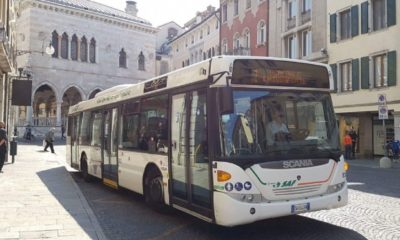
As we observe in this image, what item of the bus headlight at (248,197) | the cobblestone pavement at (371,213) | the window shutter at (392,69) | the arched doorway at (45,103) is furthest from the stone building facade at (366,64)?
the arched doorway at (45,103)

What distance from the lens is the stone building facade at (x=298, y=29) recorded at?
98.5ft

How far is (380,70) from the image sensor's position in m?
25.2

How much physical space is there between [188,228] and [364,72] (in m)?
20.4

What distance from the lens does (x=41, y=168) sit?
61.7ft

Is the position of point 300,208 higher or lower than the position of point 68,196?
higher

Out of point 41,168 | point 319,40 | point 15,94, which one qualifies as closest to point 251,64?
point 41,168

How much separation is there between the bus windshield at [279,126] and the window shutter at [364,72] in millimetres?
19173

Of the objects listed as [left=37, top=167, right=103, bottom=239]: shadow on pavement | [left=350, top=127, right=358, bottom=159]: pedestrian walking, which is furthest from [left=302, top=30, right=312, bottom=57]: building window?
[left=37, top=167, right=103, bottom=239]: shadow on pavement

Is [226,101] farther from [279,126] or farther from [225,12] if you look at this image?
[225,12]

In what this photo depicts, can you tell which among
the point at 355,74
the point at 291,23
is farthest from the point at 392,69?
the point at 291,23

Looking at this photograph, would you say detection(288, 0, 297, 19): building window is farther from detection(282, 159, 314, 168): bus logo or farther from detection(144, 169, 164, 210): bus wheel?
detection(282, 159, 314, 168): bus logo

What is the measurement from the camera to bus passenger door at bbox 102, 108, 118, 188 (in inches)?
464

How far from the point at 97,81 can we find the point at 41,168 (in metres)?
40.3

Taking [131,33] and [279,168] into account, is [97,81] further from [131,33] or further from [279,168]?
[279,168]
